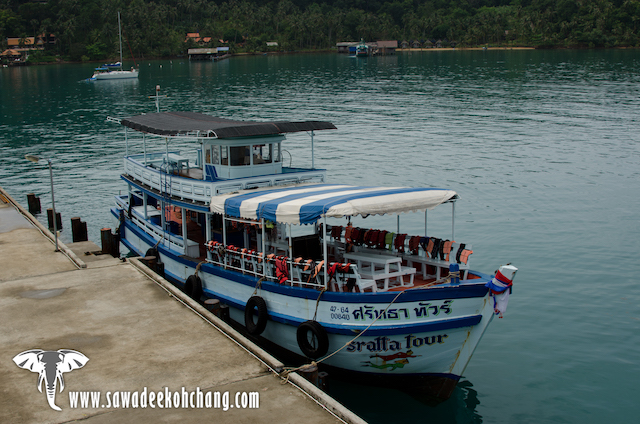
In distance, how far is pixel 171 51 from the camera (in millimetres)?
179375

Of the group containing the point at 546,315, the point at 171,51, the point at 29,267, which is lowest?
the point at 546,315

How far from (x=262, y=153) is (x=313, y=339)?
7.31 metres

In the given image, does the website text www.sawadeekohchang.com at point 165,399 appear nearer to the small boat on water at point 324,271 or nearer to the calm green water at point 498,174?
the small boat on water at point 324,271

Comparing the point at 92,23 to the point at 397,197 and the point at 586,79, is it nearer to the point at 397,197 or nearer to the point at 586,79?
the point at 586,79

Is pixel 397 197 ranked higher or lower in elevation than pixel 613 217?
higher

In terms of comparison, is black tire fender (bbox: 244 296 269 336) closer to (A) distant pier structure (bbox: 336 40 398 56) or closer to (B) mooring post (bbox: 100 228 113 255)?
(B) mooring post (bbox: 100 228 113 255)

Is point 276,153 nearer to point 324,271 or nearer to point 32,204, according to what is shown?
point 324,271

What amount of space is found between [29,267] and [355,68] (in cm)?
11684

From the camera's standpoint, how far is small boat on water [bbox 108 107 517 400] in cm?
1455

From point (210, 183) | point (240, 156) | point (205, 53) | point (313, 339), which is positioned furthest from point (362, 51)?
point (313, 339)

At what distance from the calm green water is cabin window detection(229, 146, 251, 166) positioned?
7992 mm

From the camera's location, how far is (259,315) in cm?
1644

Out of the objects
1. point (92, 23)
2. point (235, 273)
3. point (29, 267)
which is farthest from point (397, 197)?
point (92, 23)

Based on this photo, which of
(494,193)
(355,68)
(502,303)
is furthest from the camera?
(355,68)
